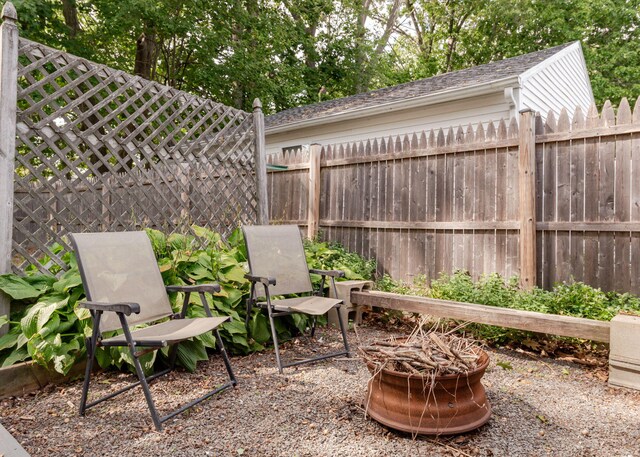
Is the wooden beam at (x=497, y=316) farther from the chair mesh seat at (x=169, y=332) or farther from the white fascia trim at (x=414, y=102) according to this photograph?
the white fascia trim at (x=414, y=102)

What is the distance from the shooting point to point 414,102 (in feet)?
25.6

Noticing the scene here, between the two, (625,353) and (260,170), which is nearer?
(625,353)

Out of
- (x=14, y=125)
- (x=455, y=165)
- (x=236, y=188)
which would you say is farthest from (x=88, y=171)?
(x=455, y=165)

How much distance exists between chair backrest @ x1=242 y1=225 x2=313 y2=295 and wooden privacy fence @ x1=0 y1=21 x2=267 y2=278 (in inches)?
38.8

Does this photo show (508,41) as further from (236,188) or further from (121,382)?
(121,382)

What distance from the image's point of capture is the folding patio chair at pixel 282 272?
3.29 metres

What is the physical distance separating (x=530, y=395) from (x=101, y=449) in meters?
2.42

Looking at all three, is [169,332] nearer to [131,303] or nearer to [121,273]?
[131,303]

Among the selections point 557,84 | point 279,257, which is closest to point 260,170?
point 279,257

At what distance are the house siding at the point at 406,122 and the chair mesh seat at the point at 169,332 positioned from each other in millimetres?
6224

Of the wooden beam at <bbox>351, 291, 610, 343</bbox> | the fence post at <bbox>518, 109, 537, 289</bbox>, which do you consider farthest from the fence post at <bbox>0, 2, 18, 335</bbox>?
the fence post at <bbox>518, 109, 537, 289</bbox>

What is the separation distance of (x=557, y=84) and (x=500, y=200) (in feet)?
19.8

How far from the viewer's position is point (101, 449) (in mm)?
1998

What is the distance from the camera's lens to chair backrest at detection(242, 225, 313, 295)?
3578 mm
